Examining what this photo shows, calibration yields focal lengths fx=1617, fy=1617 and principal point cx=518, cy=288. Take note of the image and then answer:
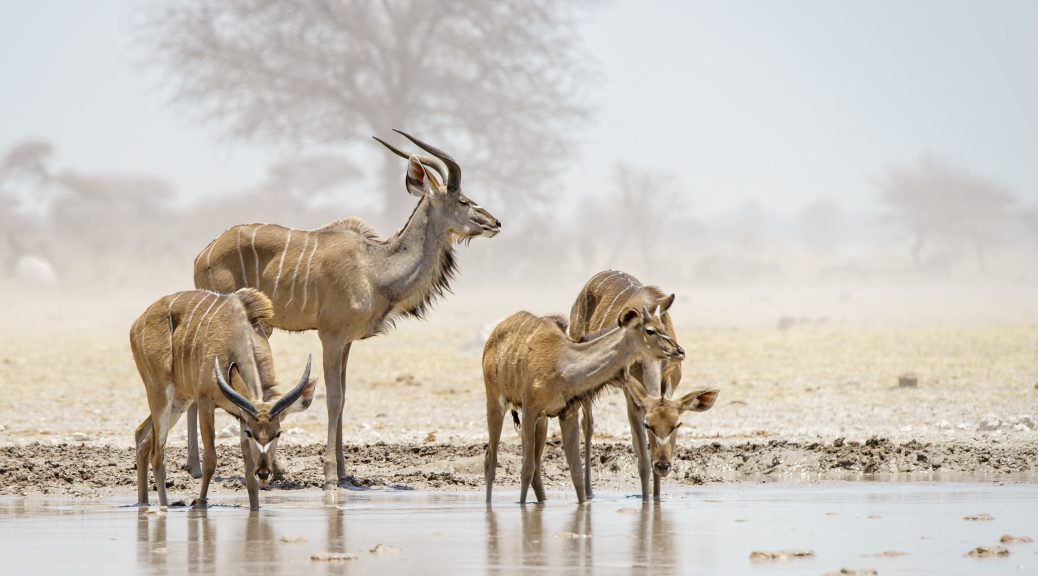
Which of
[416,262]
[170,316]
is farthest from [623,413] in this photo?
[170,316]

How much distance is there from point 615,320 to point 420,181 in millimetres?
2230

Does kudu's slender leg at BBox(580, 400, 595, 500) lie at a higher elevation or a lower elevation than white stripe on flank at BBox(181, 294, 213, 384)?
lower

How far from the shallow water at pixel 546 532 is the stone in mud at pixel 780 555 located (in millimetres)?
47

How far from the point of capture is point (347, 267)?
41.8 feet

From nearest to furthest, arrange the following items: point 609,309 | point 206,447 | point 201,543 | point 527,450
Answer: point 201,543 → point 206,447 → point 527,450 → point 609,309

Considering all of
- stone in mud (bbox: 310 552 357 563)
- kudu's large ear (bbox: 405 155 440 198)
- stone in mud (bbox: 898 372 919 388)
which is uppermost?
kudu's large ear (bbox: 405 155 440 198)

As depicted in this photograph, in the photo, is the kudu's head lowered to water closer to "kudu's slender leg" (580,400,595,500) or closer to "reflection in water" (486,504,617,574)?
"reflection in water" (486,504,617,574)

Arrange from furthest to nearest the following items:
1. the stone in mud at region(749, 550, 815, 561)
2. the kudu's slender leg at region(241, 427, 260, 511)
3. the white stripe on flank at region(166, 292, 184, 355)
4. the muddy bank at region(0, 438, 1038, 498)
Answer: the muddy bank at region(0, 438, 1038, 498), the white stripe on flank at region(166, 292, 184, 355), the kudu's slender leg at region(241, 427, 260, 511), the stone in mud at region(749, 550, 815, 561)

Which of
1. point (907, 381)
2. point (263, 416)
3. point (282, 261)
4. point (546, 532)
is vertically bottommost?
point (546, 532)

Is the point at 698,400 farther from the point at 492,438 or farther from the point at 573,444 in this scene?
the point at 492,438

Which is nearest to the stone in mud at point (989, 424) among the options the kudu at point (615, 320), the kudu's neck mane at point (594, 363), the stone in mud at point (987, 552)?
the kudu at point (615, 320)

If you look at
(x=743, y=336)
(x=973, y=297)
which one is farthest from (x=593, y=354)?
(x=973, y=297)

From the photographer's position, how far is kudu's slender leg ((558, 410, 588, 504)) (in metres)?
10.4

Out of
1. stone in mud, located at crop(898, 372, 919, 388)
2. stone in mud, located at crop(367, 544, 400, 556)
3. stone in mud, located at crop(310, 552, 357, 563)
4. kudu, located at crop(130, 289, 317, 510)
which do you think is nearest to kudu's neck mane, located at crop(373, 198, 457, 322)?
kudu, located at crop(130, 289, 317, 510)
